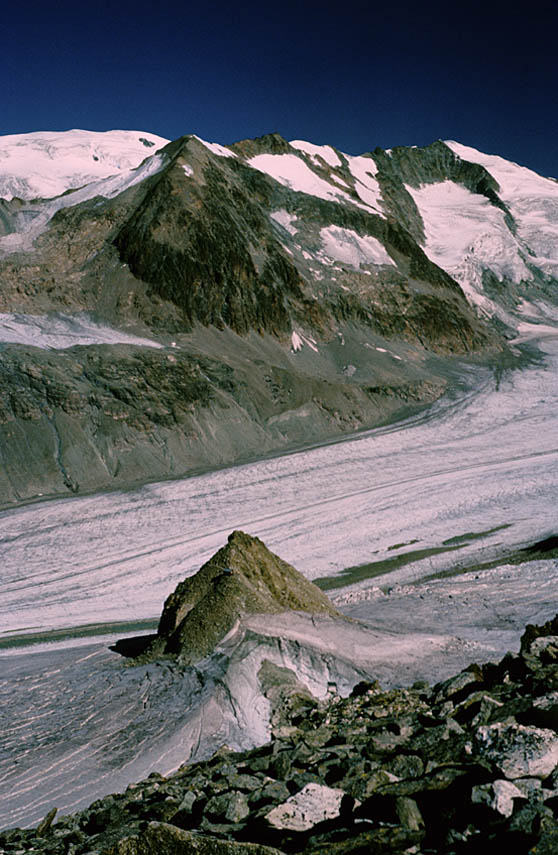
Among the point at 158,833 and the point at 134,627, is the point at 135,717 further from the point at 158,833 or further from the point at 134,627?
the point at 134,627

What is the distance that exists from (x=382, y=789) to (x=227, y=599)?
22.6ft

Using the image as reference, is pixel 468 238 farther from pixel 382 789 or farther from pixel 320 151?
pixel 382 789

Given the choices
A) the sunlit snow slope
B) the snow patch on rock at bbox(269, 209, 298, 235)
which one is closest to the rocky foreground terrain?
the snow patch on rock at bbox(269, 209, 298, 235)

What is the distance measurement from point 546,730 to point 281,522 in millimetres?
20055

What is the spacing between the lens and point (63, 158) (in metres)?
74.7

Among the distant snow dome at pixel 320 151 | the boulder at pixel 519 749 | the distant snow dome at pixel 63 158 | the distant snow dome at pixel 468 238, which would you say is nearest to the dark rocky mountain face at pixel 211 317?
the distant snow dome at pixel 320 151

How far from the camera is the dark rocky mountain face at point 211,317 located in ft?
96.7

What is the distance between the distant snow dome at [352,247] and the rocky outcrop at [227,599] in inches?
1634

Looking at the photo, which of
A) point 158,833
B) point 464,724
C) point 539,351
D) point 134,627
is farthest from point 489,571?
point 539,351

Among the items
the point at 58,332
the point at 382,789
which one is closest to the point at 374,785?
the point at 382,789

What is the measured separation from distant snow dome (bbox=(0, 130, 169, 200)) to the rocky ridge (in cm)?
6377

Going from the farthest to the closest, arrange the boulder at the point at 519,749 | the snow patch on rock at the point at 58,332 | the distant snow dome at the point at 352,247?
the distant snow dome at the point at 352,247 < the snow patch on rock at the point at 58,332 < the boulder at the point at 519,749

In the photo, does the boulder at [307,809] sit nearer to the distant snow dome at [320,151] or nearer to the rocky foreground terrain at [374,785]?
the rocky foreground terrain at [374,785]

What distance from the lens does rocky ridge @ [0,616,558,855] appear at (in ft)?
11.7
